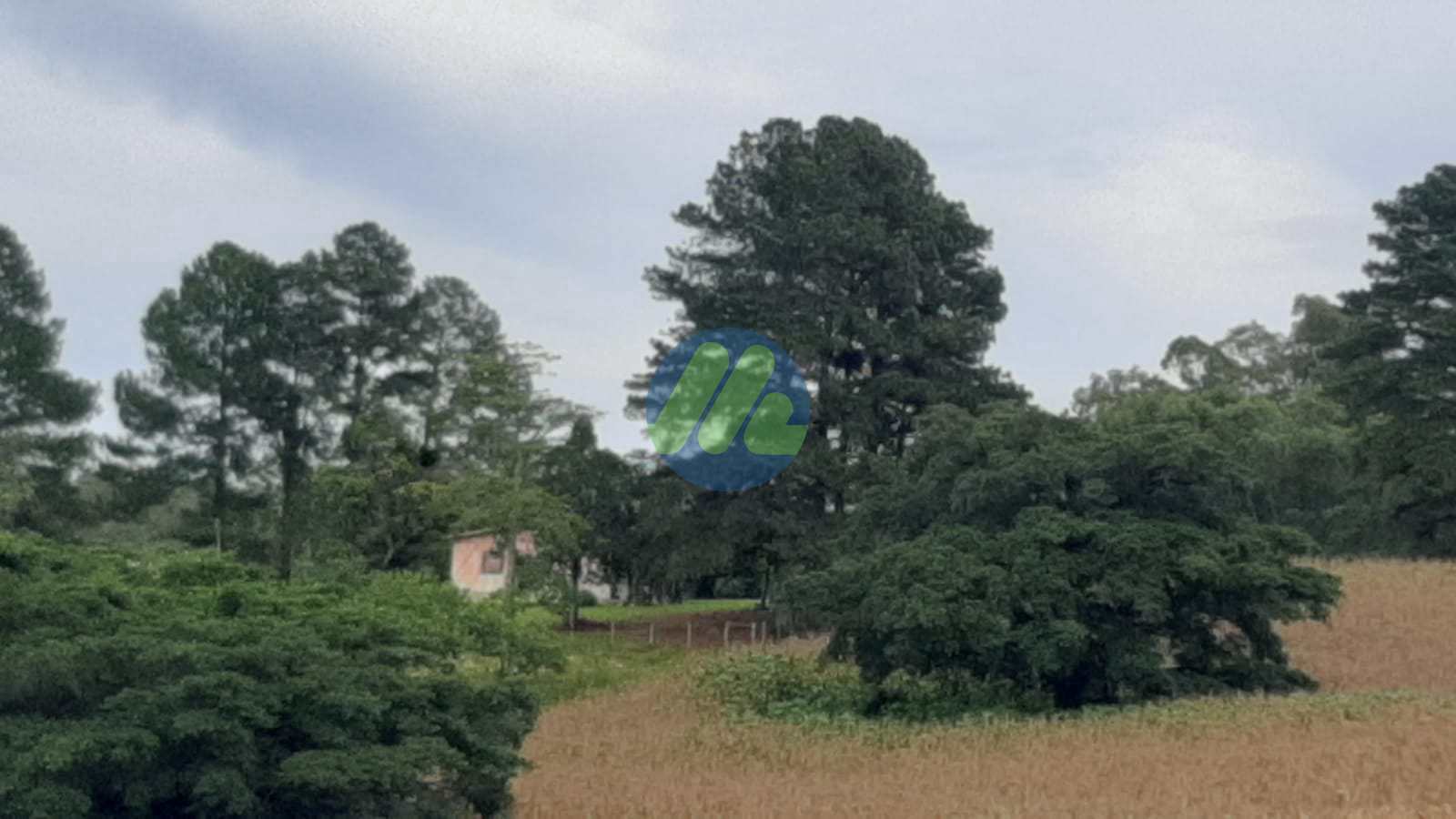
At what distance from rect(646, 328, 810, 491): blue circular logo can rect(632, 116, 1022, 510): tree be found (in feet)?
1.85

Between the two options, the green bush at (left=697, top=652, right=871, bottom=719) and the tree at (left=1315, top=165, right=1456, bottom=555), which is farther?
the tree at (left=1315, top=165, right=1456, bottom=555)

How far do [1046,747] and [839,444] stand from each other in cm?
2482

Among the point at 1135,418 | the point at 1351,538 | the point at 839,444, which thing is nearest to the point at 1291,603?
the point at 1135,418

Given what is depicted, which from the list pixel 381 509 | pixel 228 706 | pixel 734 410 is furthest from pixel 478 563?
pixel 228 706

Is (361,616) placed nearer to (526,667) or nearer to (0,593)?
(0,593)

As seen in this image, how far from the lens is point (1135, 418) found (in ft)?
85.6

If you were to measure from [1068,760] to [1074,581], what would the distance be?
6.13 meters

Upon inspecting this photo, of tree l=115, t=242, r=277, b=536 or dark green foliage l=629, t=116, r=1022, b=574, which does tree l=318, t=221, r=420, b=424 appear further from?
dark green foliage l=629, t=116, r=1022, b=574

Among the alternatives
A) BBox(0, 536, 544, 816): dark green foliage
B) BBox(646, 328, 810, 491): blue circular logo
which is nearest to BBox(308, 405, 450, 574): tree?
BBox(646, 328, 810, 491): blue circular logo

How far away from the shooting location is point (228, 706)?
10.3m

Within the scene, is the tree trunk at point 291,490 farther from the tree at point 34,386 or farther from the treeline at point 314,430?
the tree at point 34,386

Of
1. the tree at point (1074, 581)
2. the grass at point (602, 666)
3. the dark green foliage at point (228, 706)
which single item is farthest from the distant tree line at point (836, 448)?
the dark green foliage at point (228, 706)

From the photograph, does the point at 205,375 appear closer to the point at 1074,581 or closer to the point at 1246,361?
the point at 1074,581

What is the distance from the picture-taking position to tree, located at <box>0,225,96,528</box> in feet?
145
